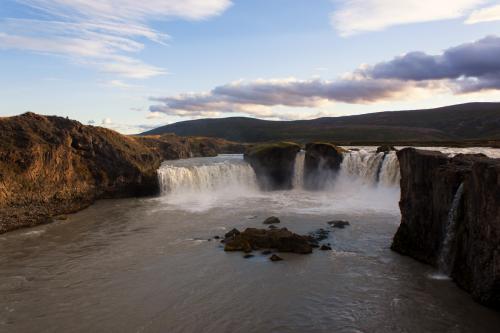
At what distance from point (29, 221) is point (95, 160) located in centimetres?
1506

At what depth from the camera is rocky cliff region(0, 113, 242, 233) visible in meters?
36.6

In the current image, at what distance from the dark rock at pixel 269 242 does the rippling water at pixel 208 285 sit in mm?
868

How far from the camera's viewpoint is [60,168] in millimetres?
42844

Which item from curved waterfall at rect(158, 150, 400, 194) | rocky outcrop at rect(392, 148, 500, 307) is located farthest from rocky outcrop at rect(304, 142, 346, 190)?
rocky outcrop at rect(392, 148, 500, 307)

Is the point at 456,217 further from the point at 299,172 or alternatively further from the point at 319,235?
the point at 299,172

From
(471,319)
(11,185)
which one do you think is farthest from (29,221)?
(471,319)

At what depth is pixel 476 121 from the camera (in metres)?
163

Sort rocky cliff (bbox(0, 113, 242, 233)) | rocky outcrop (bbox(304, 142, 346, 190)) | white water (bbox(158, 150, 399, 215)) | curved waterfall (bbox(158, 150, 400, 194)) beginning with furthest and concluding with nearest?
1. rocky outcrop (bbox(304, 142, 346, 190))
2. curved waterfall (bbox(158, 150, 400, 194))
3. white water (bbox(158, 150, 399, 215))
4. rocky cliff (bbox(0, 113, 242, 233))

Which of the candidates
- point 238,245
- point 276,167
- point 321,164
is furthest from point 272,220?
point 321,164

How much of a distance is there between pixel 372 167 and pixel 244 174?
18418 millimetres

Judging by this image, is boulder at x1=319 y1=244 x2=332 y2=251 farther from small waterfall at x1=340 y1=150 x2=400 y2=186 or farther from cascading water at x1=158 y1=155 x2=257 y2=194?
cascading water at x1=158 y1=155 x2=257 y2=194

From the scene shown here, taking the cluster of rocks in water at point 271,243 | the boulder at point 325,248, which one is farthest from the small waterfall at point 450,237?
the cluster of rocks in water at point 271,243

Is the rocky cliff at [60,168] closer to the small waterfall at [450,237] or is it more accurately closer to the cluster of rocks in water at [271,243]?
the cluster of rocks in water at [271,243]

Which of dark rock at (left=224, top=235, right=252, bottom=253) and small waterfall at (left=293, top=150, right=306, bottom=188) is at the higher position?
small waterfall at (left=293, top=150, right=306, bottom=188)
